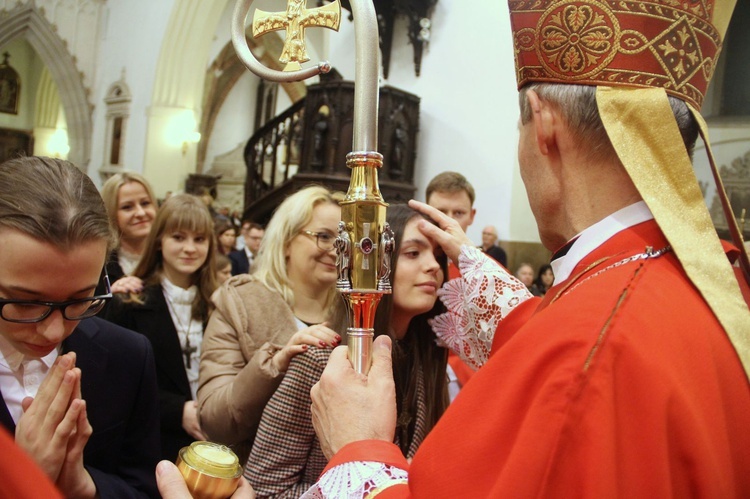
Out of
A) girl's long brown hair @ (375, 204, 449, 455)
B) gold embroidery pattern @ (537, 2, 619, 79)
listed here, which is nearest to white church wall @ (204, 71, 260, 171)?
girl's long brown hair @ (375, 204, 449, 455)

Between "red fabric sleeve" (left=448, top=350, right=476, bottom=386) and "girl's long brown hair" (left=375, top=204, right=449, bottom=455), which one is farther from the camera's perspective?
"red fabric sleeve" (left=448, top=350, right=476, bottom=386)

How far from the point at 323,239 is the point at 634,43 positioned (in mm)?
1579

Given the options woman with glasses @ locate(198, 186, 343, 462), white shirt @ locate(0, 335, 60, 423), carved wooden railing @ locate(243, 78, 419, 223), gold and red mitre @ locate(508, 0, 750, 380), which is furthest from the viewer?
carved wooden railing @ locate(243, 78, 419, 223)

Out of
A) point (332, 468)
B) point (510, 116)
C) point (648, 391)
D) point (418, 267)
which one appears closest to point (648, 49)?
point (648, 391)

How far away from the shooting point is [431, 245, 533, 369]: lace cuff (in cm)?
198

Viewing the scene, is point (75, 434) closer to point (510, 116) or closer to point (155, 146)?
point (510, 116)

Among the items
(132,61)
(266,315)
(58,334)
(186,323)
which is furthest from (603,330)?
(132,61)

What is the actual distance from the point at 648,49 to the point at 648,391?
615 millimetres

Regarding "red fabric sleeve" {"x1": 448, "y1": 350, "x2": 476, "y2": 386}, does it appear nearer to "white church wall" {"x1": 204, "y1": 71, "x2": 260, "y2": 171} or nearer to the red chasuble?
the red chasuble

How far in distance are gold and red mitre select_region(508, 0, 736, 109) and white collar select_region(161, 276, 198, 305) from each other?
2.09 metres

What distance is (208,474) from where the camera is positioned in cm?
117

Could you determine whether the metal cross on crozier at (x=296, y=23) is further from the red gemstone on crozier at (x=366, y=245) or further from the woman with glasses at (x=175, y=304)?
the woman with glasses at (x=175, y=304)

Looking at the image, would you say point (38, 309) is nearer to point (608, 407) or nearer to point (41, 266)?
point (41, 266)

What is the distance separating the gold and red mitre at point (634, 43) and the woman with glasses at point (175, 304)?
1.89 meters
